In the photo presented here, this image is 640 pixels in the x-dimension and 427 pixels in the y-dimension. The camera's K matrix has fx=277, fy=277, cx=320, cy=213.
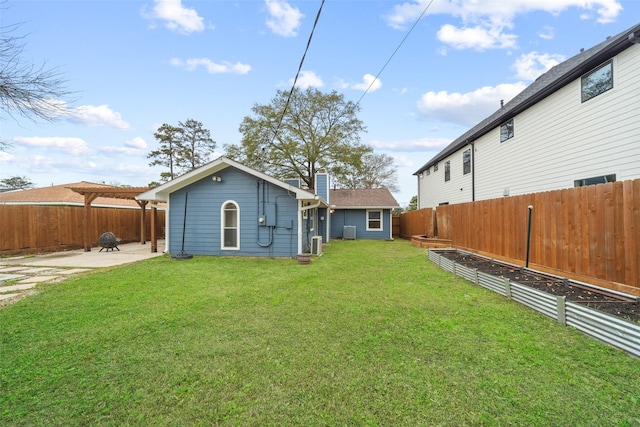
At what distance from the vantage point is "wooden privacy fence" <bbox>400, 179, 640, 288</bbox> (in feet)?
12.7

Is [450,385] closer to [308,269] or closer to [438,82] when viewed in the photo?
[308,269]

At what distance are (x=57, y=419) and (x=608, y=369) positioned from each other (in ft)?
14.5

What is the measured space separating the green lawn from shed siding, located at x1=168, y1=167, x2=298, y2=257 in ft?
14.3

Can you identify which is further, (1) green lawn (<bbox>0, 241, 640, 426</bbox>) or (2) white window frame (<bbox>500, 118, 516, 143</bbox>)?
(2) white window frame (<bbox>500, 118, 516, 143</bbox>)

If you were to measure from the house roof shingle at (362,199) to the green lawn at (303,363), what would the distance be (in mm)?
12186

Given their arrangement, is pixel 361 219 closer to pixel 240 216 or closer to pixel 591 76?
pixel 240 216

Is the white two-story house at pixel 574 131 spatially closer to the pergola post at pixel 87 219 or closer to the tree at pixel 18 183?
the pergola post at pixel 87 219

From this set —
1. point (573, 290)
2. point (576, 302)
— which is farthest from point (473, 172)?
point (576, 302)

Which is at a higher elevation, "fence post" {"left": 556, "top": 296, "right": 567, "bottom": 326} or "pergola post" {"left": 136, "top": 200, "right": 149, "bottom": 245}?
"pergola post" {"left": 136, "top": 200, "right": 149, "bottom": 245}

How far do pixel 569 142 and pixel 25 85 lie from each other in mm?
12109

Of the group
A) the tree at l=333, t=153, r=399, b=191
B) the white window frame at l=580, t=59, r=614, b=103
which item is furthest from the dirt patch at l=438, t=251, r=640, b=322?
the tree at l=333, t=153, r=399, b=191

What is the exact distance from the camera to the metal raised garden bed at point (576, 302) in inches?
110

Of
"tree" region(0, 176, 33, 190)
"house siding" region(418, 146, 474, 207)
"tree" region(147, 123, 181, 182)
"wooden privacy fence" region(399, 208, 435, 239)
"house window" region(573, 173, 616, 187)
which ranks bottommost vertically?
"wooden privacy fence" region(399, 208, 435, 239)

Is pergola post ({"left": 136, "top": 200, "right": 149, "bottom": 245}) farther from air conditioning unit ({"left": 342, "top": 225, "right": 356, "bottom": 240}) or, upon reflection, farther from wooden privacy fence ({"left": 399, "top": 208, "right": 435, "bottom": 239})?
wooden privacy fence ({"left": 399, "top": 208, "right": 435, "bottom": 239})
